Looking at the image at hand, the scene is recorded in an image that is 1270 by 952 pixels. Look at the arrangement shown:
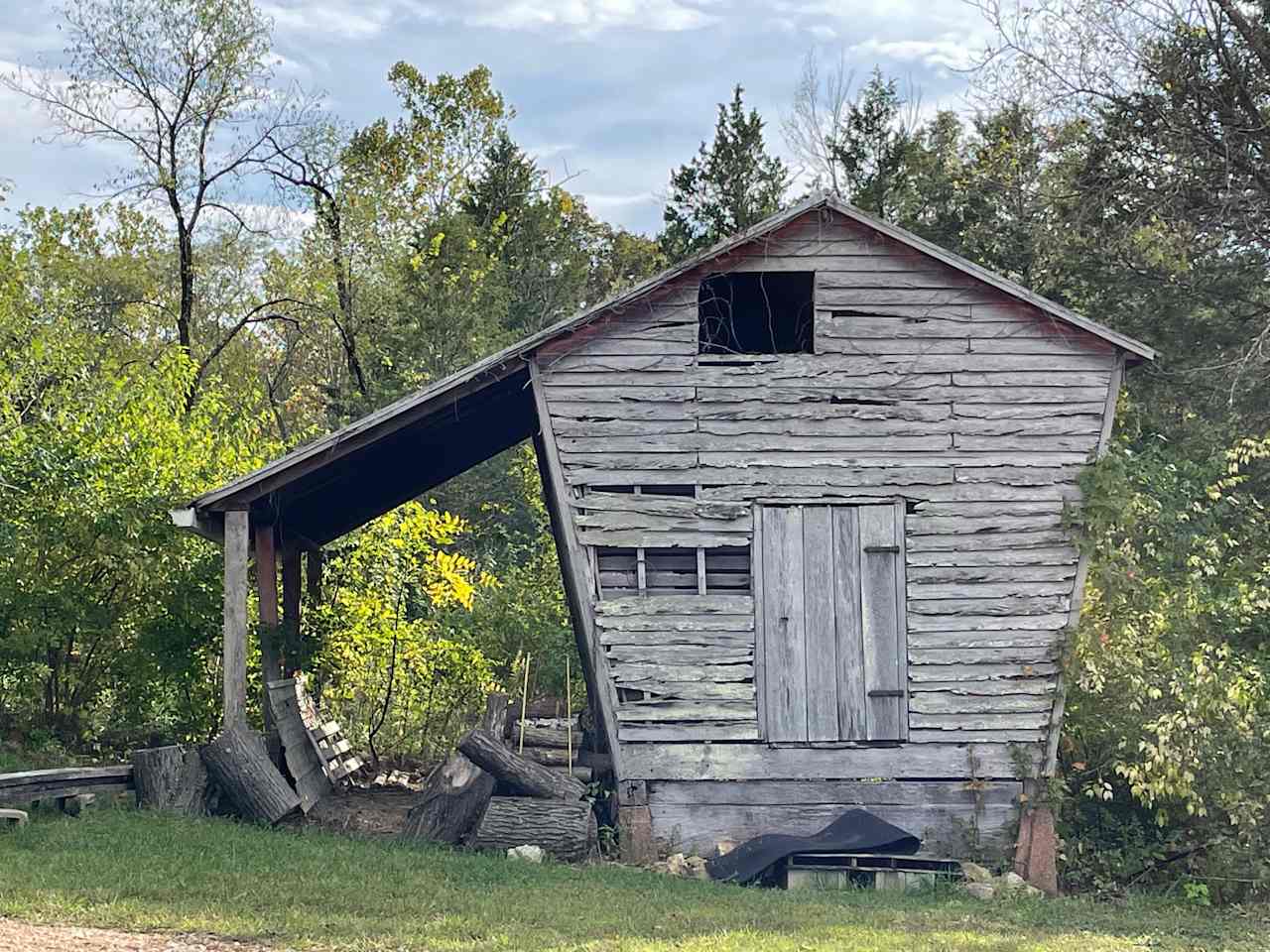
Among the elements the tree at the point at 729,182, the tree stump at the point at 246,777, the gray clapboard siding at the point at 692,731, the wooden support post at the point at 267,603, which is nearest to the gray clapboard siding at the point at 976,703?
the gray clapboard siding at the point at 692,731

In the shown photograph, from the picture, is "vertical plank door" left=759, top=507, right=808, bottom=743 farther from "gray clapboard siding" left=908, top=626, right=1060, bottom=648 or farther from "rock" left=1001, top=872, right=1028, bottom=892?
"rock" left=1001, top=872, right=1028, bottom=892

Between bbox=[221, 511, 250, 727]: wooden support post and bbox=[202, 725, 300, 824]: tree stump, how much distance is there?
0.63ft

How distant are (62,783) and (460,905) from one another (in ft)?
16.3

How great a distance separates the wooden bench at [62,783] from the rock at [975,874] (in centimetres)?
765

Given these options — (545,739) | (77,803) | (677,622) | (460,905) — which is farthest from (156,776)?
(677,622)

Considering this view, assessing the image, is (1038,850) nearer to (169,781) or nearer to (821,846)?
(821,846)

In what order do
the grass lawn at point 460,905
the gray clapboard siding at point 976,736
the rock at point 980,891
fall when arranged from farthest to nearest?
1. the gray clapboard siding at point 976,736
2. the rock at point 980,891
3. the grass lawn at point 460,905

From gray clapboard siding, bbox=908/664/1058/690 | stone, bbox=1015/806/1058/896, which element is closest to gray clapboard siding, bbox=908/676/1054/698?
gray clapboard siding, bbox=908/664/1058/690

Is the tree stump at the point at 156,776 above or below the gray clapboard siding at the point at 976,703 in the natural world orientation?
below

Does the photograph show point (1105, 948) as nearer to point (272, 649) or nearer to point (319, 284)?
point (272, 649)

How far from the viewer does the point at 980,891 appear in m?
11.0

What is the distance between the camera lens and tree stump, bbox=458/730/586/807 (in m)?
12.2

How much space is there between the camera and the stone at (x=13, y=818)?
36.2 ft

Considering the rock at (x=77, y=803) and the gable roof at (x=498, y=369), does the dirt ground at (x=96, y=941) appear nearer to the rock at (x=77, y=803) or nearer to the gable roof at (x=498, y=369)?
the rock at (x=77, y=803)
